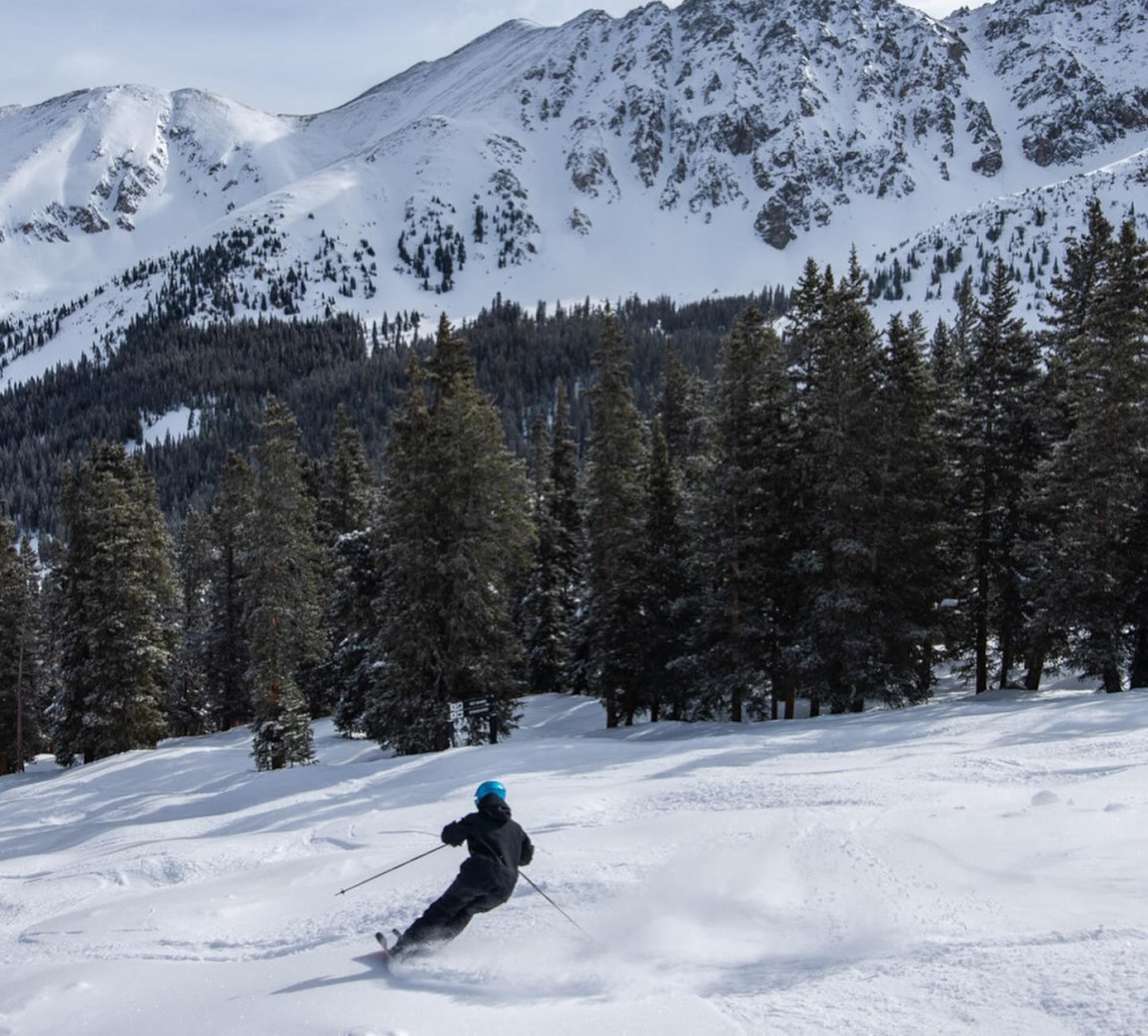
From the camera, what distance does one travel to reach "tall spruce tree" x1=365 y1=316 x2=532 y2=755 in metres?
26.3

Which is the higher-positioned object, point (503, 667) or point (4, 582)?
point (4, 582)

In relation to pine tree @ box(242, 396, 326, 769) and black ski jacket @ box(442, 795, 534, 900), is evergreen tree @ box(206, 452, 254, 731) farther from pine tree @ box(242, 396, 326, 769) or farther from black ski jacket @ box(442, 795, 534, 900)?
black ski jacket @ box(442, 795, 534, 900)

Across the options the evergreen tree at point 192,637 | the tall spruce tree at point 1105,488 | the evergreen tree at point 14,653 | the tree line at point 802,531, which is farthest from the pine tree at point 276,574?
the tall spruce tree at point 1105,488

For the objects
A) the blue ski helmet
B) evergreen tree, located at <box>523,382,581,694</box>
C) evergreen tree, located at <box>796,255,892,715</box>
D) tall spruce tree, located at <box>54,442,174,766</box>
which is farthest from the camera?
evergreen tree, located at <box>523,382,581,694</box>

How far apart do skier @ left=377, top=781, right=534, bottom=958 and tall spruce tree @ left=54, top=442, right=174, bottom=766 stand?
99.4 feet

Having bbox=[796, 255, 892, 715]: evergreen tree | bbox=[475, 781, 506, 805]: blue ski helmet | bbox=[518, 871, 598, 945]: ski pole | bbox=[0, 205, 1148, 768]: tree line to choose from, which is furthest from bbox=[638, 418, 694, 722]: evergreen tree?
bbox=[475, 781, 506, 805]: blue ski helmet

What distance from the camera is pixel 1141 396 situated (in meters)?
23.8

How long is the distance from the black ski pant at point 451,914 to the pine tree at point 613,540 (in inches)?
913

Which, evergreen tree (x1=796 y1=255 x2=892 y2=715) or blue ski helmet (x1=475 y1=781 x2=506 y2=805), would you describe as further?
evergreen tree (x1=796 y1=255 x2=892 y2=715)

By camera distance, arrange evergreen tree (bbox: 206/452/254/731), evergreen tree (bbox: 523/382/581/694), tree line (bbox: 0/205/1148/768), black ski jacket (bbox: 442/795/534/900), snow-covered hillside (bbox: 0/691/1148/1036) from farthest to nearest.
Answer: evergreen tree (bbox: 206/452/254/731) → evergreen tree (bbox: 523/382/581/694) → tree line (bbox: 0/205/1148/768) → black ski jacket (bbox: 442/795/534/900) → snow-covered hillside (bbox: 0/691/1148/1036)

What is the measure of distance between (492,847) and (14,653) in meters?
41.9

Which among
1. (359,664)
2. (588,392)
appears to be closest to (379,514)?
(359,664)

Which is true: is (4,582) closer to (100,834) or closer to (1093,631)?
(100,834)

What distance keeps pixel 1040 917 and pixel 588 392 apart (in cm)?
3193
